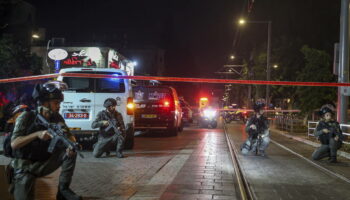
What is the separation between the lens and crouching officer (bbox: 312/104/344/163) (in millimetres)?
9750

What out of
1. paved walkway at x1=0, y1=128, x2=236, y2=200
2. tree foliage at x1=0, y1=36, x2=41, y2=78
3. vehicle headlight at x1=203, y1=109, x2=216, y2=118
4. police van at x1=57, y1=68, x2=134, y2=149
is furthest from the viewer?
vehicle headlight at x1=203, y1=109, x2=216, y2=118

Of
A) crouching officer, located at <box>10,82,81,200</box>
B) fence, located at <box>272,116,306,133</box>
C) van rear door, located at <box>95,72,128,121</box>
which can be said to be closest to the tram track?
crouching officer, located at <box>10,82,81,200</box>

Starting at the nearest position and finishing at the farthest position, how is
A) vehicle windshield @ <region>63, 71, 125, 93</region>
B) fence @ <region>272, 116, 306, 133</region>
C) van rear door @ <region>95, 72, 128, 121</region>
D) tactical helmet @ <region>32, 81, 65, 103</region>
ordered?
1. tactical helmet @ <region>32, 81, 65, 103</region>
2. van rear door @ <region>95, 72, 128, 121</region>
3. vehicle windshield @ <region>63, 71, 125, 93</region>
4. fence @ <region>272, 116, 306, 133</region>

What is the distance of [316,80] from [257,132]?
14.2m

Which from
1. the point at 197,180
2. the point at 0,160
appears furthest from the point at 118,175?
the point at 0,160

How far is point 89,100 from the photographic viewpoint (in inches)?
424

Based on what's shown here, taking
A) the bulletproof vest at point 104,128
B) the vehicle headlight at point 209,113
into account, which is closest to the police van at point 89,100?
the bulletproof vest at point 104,128

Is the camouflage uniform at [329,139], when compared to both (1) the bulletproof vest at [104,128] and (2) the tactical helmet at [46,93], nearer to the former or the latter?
(1) the bulletproof vest at [104,128]

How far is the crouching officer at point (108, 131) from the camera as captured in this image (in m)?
9.86

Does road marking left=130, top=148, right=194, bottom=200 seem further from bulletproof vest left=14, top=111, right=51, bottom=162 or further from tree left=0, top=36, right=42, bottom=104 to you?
tree left=0, top=36, right=42, bottom=104

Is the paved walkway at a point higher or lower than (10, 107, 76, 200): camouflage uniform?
lower

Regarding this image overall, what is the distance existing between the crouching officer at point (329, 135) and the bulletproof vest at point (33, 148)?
7.61 m

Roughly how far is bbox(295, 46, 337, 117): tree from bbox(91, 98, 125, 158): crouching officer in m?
16.5

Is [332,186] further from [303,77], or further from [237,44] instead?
[237,44]
